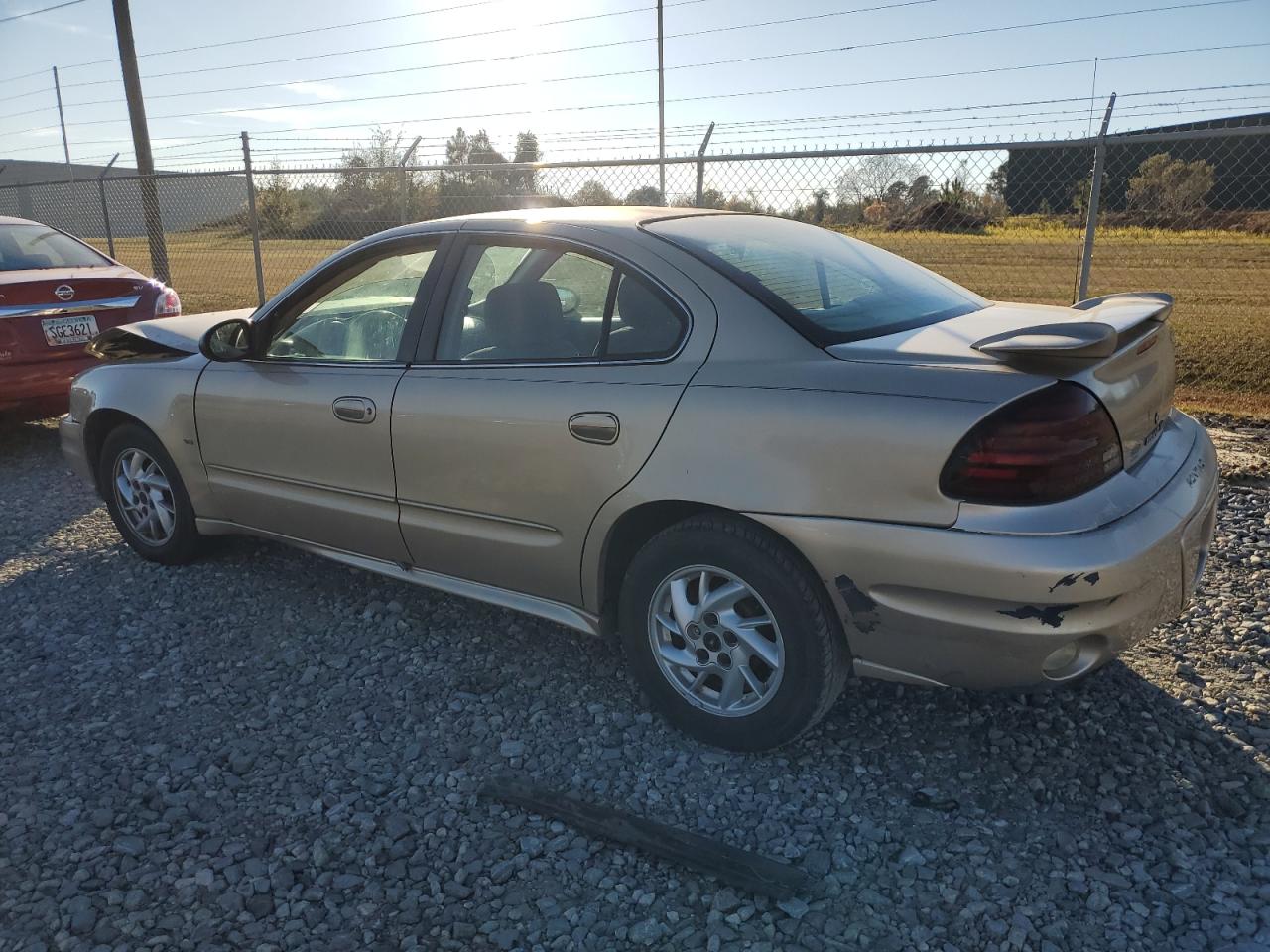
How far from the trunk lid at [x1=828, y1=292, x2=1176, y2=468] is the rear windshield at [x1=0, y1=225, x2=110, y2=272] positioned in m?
6.81

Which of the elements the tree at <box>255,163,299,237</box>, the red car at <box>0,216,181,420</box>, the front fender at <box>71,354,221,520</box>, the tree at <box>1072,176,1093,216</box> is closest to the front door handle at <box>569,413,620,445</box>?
the front fender at <box>71,354,221,520</box>

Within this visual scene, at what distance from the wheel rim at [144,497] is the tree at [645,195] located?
484cm

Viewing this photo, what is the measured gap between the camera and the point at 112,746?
314cm

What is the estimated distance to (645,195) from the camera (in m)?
8.27

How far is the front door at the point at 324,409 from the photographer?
11.9 feet

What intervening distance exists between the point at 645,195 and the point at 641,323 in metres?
5.57

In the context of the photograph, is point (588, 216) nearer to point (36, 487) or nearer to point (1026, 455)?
point (1026, 455)

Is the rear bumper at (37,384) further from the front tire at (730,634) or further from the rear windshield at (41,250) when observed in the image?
the front tire at (730,634)

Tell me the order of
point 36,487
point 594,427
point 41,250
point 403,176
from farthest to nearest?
1. point 403,176
2. point 41,250
3. point 36,487
4. point 594,427

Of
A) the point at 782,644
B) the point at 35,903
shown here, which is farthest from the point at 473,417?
the point at 35,903

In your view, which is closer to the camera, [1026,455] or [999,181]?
Answer: [1026,455]

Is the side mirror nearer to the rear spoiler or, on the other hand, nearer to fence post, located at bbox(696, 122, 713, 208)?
the rear spoiler

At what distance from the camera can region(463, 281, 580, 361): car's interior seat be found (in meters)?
3.25

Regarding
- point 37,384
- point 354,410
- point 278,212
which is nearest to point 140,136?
point 278,212
